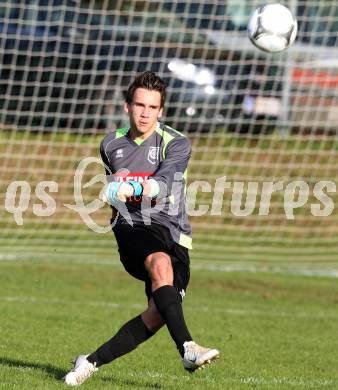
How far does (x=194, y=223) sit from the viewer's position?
664 inches

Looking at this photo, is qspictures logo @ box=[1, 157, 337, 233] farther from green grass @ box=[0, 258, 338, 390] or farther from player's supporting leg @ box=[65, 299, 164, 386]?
player's supporting leg @ box=[65, 299, 164, 386]

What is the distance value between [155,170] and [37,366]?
1658mm

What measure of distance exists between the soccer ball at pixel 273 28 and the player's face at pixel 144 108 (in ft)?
10.5

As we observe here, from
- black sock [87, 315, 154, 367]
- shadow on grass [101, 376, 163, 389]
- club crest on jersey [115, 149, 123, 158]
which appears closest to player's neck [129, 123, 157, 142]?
club crest on jersey [115, 149, 123, 158]

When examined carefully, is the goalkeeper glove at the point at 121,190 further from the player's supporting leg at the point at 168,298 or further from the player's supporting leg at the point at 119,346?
the player's supporting leg at the point at 119,346

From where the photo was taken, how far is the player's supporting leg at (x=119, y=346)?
596 centimetres

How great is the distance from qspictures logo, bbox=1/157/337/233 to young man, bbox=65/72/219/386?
→ 9.73 metres

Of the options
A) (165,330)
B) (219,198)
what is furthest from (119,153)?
(219,198)

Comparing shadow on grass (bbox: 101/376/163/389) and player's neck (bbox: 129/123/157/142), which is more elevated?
player's neck (bbox: 129/123/157/142)

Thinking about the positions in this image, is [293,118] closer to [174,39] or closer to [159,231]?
[174,39]

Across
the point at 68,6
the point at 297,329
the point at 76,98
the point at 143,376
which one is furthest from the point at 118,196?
the point at 68,6

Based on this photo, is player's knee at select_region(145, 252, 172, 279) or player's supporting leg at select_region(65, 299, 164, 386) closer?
player's knee at select_region(145, 252, 172, 279)

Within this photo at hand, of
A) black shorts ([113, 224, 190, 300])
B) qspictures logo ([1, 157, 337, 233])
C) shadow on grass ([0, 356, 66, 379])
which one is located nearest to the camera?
black shorts ([113, 224, 190, 300])

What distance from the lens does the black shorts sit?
5.94 m
